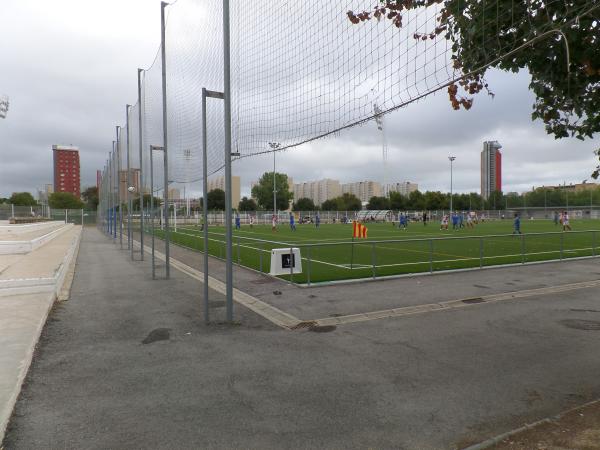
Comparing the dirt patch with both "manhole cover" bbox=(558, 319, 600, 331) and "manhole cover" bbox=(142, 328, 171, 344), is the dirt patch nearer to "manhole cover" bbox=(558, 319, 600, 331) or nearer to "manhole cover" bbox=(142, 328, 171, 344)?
"manhole cover" bbox=(558, 319, 600, 331)

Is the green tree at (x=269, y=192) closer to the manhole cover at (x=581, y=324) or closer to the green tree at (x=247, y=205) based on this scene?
the green tree at (x=247, y=205)

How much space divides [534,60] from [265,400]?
4652 millimetres

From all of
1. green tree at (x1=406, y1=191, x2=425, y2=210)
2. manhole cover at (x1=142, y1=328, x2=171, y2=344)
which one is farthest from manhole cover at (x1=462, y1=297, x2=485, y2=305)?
green tree at (x1=406, y1=191, x2=425, y2=210)

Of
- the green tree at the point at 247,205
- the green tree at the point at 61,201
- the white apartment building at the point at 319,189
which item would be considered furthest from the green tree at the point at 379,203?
the green tree at the point at 61,201

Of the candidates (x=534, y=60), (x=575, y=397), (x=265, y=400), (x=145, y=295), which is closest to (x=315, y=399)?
(x=265, y=400)

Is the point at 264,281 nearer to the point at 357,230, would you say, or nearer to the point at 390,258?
the point at 357,230

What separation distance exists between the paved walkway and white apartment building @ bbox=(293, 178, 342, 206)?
583 ft

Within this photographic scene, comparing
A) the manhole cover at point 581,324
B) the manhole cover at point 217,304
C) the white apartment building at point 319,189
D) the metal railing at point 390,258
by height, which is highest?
the white apartment building at point 319,189

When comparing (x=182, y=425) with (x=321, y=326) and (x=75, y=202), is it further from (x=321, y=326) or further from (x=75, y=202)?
(x=75, y=202)

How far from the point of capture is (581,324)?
267 inches

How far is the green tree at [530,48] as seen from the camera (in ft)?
14.2

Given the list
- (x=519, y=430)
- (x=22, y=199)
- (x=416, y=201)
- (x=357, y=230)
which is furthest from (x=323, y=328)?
(x=22, y=199)

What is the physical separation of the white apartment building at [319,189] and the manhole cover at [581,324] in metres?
177

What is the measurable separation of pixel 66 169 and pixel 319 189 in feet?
339
